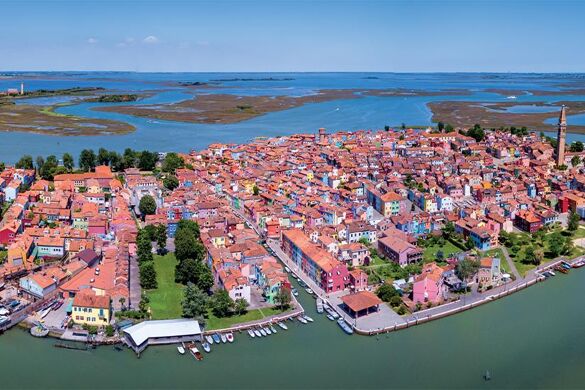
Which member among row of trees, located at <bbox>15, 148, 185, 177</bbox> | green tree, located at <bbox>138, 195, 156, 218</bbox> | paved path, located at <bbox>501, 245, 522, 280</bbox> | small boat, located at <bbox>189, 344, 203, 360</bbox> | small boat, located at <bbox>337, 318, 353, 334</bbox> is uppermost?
row of trees, located at <bbox>15, 148, 185, 177</bbox>

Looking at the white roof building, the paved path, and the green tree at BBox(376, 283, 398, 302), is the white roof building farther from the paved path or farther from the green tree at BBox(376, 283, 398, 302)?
the paved path

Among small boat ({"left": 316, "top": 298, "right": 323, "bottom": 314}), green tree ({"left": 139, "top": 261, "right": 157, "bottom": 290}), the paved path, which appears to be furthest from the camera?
the paved path

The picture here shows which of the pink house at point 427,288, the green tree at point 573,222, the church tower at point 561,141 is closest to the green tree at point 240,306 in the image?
the pink house at point 427,288

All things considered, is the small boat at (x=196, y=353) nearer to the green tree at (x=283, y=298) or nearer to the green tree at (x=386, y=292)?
the green tree at (x=283, y=298)

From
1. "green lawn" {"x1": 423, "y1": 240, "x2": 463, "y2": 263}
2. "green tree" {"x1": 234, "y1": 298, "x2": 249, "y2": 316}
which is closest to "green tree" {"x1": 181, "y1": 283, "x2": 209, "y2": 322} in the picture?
"green tree" {"x1": 234, "y1": 298, "x2": 249, "y2": 316}

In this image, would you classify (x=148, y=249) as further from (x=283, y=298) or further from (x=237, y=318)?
(x=283, y=298)

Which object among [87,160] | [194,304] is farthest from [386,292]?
[87,160]

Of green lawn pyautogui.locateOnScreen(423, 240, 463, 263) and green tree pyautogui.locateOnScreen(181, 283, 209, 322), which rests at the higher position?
green lawn pyautogui.locateOnScreen(423, 240, 463, 263)
